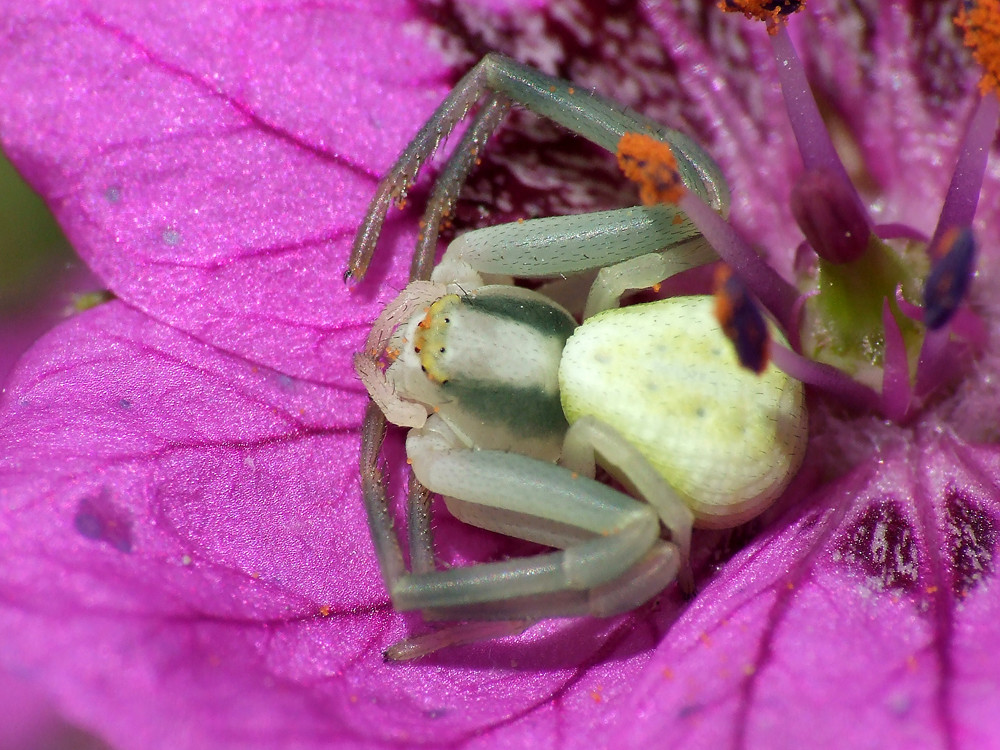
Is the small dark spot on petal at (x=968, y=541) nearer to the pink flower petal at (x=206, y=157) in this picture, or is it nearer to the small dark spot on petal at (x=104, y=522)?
the pink flower petal at (x=206, y=157)

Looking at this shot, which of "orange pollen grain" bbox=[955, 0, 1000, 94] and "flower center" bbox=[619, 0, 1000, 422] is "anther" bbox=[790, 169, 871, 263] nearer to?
"flower center" bbox=[619, 0, 1000, 422]

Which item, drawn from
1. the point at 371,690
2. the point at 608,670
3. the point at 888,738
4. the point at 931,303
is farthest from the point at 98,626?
the point at 931,303

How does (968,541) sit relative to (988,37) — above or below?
below

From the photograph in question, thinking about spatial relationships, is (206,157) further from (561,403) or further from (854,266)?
(854,266)

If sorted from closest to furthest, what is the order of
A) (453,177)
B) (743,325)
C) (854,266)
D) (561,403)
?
(743,325) → (561,403) → (854,266) → (453,177)

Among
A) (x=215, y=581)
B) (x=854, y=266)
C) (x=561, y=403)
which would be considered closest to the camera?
(x=215, y=581)

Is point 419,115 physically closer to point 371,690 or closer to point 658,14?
point 658,14

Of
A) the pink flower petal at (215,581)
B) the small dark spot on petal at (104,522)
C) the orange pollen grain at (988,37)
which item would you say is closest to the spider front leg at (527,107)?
the pink flower petal at (215,581)

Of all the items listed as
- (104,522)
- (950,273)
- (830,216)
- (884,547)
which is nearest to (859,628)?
(884,547)
